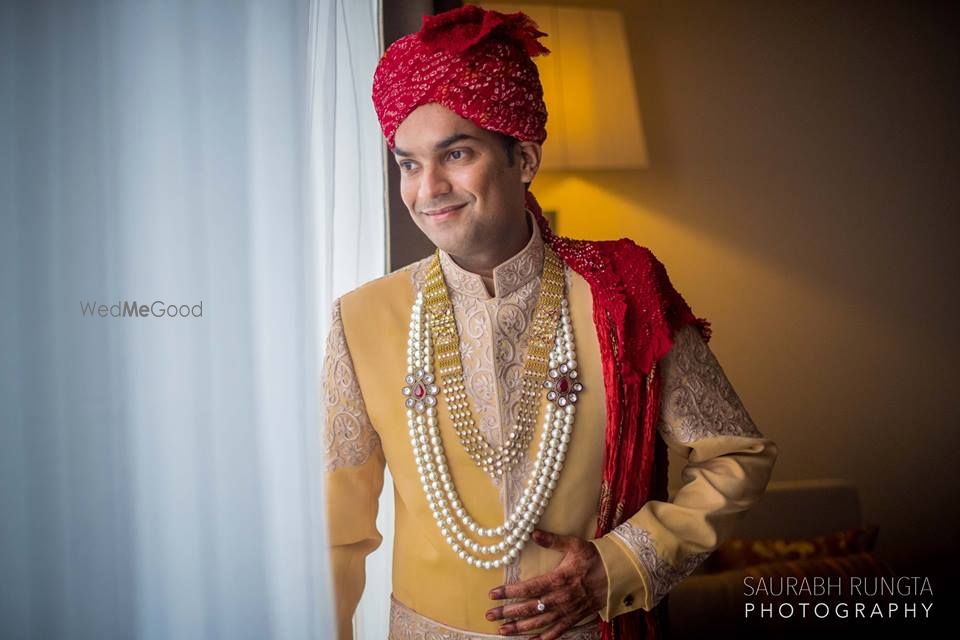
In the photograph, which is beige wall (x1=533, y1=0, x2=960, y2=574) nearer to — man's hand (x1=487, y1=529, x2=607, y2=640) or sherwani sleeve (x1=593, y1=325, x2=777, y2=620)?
sherwani sleeve (x1=593, y1=325, x2=777, y2=620)

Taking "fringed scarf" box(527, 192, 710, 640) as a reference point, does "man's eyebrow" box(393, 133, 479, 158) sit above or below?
above

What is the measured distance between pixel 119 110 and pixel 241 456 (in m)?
0.54

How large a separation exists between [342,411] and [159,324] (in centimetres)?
29

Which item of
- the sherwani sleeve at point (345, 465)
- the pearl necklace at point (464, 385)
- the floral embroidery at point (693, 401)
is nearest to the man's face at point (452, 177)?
the pearl necklace at point (464, 385)

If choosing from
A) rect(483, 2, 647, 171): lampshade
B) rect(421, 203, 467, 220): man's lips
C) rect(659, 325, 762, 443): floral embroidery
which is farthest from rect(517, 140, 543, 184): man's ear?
rect(483, 2, 647, 171): lampshade

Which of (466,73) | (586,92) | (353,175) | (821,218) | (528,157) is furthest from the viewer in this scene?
(821,218)

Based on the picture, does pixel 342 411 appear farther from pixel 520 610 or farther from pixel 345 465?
pixel 520 610

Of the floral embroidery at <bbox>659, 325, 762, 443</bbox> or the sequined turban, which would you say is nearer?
the sequined turban

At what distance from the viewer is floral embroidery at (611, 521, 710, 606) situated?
1.08 metres

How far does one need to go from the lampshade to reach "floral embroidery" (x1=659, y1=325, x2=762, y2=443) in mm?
1101

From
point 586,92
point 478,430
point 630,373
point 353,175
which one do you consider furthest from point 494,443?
point 586,92

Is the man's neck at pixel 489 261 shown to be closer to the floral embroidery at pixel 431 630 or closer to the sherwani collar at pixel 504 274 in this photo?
the sherwani collar at pixel 504 274

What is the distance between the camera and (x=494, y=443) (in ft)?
3.63

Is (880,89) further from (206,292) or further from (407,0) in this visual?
(206,292)
